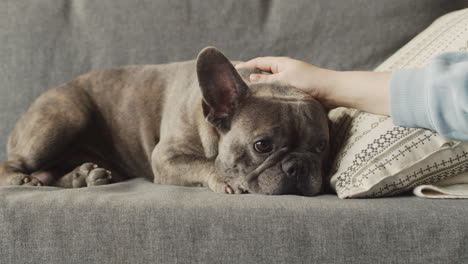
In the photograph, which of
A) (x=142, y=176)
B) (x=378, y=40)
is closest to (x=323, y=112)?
(x=378, y=40)

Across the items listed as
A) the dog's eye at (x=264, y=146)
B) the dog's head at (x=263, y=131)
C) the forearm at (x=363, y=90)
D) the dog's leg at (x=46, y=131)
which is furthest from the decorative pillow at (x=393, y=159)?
the dog's leg at (x=46, y=131)

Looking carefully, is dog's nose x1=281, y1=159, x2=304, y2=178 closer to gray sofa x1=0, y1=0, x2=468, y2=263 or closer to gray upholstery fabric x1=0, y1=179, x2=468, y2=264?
gray sofa x1=0, y1=0, x2=468, y2=263

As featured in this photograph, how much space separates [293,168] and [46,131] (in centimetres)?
122

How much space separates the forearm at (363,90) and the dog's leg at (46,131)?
127cm

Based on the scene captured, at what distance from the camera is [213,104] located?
6.15 feet

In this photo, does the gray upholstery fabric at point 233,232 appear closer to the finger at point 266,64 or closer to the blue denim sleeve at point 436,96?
the blue denim sleeve at point 436,96

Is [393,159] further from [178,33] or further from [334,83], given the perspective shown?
[178,33]

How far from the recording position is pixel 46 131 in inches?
88.2

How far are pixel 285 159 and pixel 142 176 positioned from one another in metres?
1.00

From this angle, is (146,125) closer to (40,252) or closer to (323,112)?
(323,112)

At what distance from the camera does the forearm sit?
1.56 m

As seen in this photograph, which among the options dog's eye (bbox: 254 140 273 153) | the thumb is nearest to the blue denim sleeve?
dog's eye (bbox: 254 140 273 153)

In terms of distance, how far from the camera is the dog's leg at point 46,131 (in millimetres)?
2207

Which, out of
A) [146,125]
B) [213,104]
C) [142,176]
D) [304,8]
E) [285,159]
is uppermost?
[304,8]
